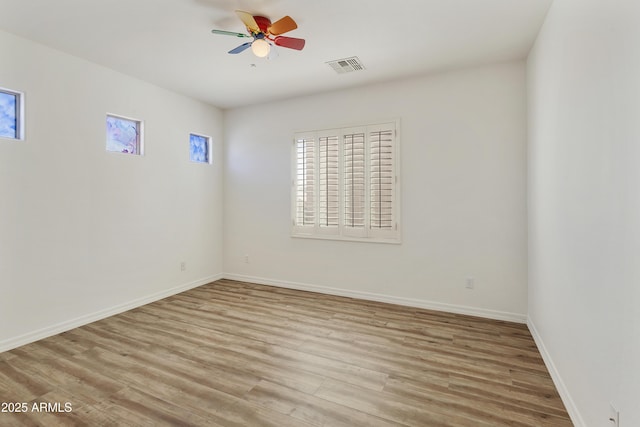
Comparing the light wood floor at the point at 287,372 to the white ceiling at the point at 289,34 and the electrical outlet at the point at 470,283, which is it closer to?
the electrical outlet at the point at 470,283

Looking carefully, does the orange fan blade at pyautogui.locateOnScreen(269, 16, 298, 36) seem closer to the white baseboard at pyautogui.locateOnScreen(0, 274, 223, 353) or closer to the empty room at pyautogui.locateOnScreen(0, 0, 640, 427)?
the empty room at pyautogui.locateOnScreen(0, 0, 640, 427)

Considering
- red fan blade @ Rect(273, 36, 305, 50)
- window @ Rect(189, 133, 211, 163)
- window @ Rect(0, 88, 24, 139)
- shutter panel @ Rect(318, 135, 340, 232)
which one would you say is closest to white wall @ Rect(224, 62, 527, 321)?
shutter panel @ Rect(318, 135, 340, 232)

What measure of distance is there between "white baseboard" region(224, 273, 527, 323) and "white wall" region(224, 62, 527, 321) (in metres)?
0.01

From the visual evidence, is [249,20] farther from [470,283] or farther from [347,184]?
[470,283]

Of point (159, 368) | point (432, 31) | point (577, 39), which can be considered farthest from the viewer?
point (432, 31)

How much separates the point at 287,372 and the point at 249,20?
274 centimetres

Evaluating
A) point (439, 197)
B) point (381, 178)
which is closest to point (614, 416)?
point (439, 197)

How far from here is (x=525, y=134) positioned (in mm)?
3316

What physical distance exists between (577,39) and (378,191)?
2446mm

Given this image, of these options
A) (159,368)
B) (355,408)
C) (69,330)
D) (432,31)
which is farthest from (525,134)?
(69,330)

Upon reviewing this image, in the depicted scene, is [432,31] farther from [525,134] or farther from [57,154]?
[57,154]

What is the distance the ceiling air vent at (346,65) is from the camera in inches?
132

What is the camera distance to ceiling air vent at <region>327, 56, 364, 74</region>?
3.36m

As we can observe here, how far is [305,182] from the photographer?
15.0ft
